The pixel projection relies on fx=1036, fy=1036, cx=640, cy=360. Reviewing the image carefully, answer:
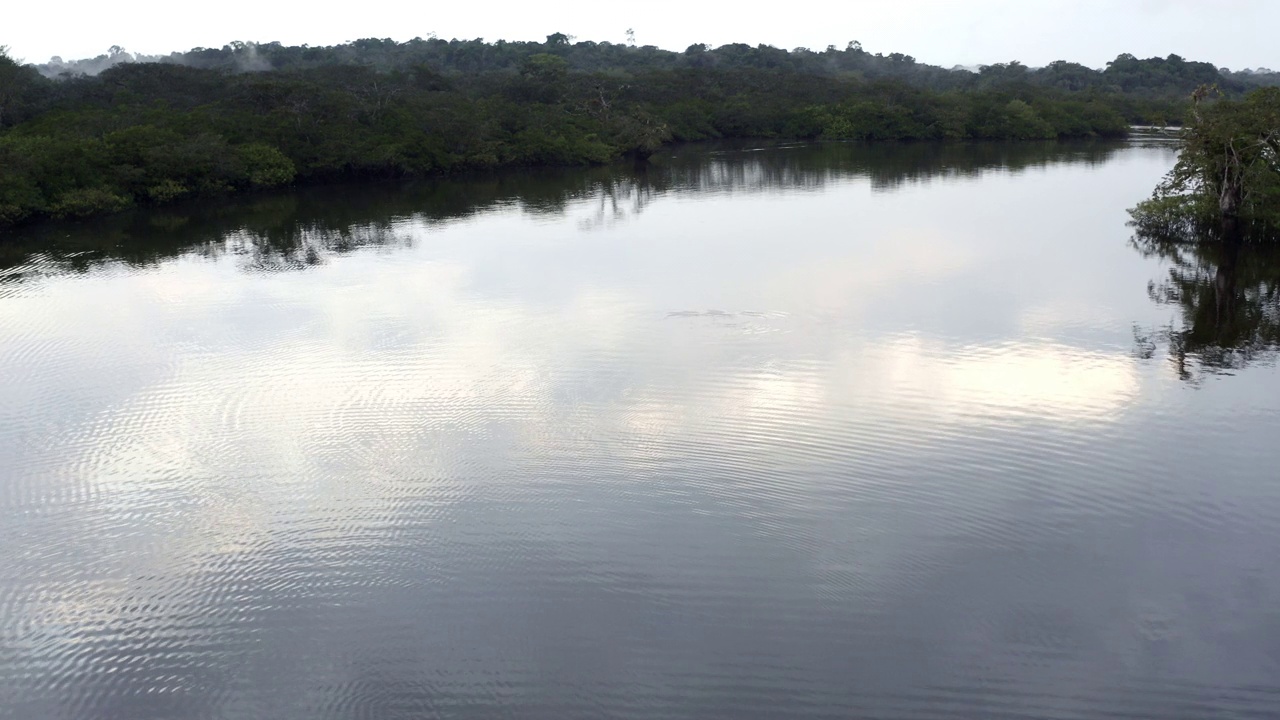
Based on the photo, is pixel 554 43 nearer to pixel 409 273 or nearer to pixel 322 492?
pixel 409 273

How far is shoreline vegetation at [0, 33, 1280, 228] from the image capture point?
2966 cm

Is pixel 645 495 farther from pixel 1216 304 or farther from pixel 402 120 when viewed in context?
pixel 402 120

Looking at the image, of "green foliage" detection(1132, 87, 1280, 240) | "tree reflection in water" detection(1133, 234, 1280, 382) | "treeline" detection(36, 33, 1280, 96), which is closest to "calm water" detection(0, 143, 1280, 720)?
"tree reflection in water" detection(1133, 234, 1280, 382)

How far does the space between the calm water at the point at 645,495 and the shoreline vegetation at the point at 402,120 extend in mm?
10563

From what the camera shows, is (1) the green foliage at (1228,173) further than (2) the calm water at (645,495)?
Yes

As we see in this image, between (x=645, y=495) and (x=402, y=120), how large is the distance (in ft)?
103

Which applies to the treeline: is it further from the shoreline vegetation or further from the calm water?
the calm water

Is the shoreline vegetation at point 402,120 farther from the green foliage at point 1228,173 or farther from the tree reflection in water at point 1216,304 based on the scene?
the tree reflection in water at point 1216,304

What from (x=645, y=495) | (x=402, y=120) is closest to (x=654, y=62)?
(x=402, y=120)

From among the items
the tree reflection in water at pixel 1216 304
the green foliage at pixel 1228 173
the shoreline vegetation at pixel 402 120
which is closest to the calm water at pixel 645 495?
the tree reflection in water at pixel 1216 304

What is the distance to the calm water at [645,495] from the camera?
24.4 ft

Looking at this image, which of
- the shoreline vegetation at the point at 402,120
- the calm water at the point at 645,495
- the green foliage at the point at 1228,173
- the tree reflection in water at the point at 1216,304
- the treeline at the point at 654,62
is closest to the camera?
the calm water at the point at 645,495

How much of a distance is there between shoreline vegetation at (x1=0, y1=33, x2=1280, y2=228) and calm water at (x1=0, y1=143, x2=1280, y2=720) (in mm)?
10563

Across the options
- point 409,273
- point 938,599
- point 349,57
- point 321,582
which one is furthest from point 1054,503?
point 349,57
